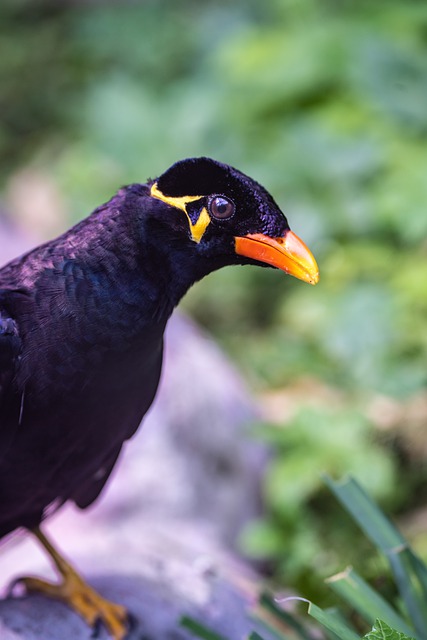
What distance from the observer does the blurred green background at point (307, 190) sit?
310cm

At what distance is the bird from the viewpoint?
1.77 m

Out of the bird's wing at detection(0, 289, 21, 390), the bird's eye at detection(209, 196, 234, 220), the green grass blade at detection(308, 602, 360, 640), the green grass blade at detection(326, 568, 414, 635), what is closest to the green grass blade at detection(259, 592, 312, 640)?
the green grass blade at detection(326, 568, 414, 635)

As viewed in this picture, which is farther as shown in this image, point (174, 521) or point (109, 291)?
point (174, 521)

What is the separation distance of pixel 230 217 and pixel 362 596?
2.88ft

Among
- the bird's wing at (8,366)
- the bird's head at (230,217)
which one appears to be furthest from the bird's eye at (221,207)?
the bird's wing at (8,366)

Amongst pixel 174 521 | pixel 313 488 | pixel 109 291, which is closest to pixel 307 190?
pixel 313 488

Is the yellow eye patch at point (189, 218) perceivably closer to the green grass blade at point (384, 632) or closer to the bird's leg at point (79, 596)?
the green grass blade at point (384, 632)

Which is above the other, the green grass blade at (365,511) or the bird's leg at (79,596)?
the bird's leg at (79,596)

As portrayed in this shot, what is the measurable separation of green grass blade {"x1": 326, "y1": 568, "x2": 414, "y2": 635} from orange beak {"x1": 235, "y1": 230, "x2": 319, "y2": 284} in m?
0.66

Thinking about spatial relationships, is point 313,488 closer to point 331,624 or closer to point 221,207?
point 331,624

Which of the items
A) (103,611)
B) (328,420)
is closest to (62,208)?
(328,420)

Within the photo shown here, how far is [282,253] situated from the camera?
5.82ft

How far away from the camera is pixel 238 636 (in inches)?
93.5

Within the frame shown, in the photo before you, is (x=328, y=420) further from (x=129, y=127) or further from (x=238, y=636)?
(x=129, y=127)
